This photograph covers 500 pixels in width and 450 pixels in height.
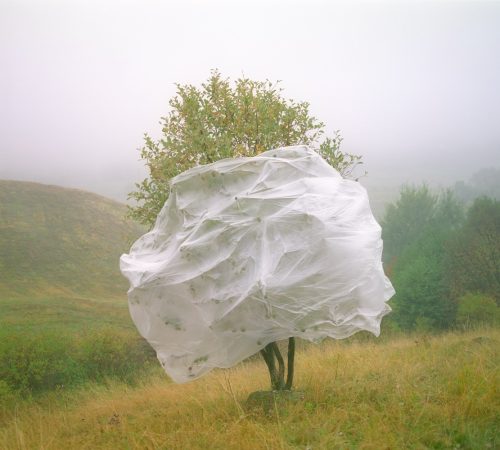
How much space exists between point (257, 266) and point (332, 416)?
2.62m

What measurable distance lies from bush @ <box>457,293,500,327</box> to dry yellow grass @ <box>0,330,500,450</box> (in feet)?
56.4

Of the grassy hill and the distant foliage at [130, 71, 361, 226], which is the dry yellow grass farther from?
the grassy hill

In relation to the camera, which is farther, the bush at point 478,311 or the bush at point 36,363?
the bush at point 478,311

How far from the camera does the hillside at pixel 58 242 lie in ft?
145

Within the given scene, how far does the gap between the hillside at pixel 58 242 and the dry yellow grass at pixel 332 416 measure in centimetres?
2869

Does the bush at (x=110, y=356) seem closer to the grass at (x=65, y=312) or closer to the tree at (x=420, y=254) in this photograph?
the grass at (x=65, y=312)

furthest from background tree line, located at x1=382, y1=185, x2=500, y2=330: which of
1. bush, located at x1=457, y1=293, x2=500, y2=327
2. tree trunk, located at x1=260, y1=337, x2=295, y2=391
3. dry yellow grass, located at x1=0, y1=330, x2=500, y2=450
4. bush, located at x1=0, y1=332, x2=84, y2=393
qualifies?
tree trunk, located at x1=260, y1=337, x2=295, y2=391

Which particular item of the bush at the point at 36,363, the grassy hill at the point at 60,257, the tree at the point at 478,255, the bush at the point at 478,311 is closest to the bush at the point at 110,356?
the bush at the point at 36,363

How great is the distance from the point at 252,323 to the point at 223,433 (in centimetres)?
178

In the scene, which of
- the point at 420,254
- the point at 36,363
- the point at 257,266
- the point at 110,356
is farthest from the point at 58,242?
the point at 257,266

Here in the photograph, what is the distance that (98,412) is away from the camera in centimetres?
1142

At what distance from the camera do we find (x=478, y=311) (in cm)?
2784

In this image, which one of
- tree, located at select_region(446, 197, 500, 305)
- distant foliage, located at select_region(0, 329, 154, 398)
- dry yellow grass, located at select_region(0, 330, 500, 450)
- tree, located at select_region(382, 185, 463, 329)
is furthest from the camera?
tree, located at select_region(382, 185, 463, 329)

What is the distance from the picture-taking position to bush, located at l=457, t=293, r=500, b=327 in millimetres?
26656
